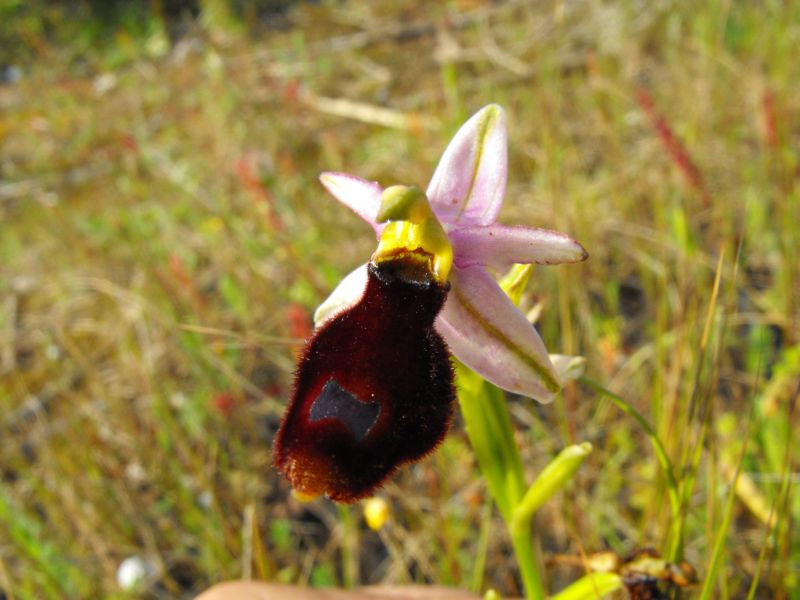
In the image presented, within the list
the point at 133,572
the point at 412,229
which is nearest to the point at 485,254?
the point at 412,229

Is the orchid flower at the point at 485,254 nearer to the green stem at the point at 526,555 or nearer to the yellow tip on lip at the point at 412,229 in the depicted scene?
the yellow tip on lip at the point at 412,229

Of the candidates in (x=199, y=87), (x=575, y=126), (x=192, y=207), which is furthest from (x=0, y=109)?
(x=575, y=126)

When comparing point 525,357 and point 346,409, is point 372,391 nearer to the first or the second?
point 346,409

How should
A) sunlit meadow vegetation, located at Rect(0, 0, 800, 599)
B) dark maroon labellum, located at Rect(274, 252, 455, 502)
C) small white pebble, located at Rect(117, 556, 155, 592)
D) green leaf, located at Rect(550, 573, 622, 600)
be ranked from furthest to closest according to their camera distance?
small white pebble, located at Rect(117, 556, 155, 592) → sunlit meadow vegetation, located at Rect(0, 0, 800, 599) → green leaf, located at Rect(550, 573, 622, 600) → dark maroon labellum, located at Rect(274, 252, 455, 502)

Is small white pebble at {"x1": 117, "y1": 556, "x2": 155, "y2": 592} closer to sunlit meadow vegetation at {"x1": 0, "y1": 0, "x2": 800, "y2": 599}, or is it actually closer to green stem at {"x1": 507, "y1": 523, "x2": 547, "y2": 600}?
sunlit meadow vegetation at {"x1": 0, "y1": 0, "x2": 800, "y2": 599}

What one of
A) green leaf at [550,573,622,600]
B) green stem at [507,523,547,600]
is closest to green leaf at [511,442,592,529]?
green stem at [507,523,547,600]

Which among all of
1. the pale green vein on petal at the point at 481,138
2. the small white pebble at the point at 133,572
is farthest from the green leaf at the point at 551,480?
the small white pebble at the point at 133,572
